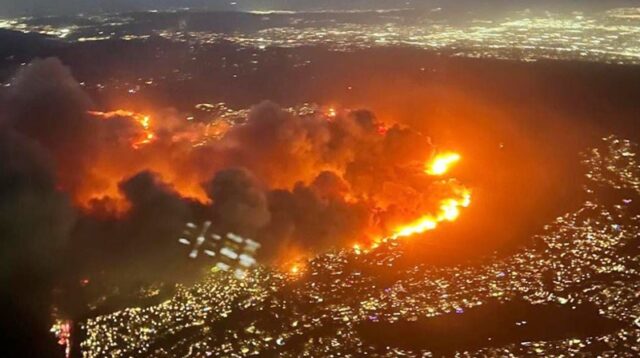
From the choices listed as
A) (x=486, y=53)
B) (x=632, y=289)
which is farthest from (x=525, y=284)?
(x=486, y=53)

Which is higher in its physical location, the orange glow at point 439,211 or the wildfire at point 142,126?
the wildfire at point 142,126

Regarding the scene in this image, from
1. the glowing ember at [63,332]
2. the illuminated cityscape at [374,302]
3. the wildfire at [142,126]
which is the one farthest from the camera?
the wildfire at [142,126]

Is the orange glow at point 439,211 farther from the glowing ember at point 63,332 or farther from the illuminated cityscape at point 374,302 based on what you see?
the glowing ember at point 63,332

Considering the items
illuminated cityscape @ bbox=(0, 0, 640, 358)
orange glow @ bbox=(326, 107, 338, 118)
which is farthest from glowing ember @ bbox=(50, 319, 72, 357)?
orange glow @ bbox=(326, 107, 338, 118)

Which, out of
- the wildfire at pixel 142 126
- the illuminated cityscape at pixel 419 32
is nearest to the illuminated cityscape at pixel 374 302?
the wildfire at pixel 142 126

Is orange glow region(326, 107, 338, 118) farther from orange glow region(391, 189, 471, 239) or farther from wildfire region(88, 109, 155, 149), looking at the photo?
orange glow region(391, 189, 471, 239)

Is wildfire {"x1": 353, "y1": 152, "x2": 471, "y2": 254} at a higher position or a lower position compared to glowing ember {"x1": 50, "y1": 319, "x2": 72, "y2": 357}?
higher

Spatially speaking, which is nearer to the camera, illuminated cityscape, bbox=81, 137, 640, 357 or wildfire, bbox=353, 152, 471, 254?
illuminated cityscape, bbox=81, 137, 640, 357

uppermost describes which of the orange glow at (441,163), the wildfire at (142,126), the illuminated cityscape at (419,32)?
the wildfire at (142,126)

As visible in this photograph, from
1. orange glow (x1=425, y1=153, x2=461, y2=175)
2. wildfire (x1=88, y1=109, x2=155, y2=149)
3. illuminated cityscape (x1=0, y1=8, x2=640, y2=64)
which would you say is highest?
wildfire (x1=88, y1=109, x2=155, y2=149)
